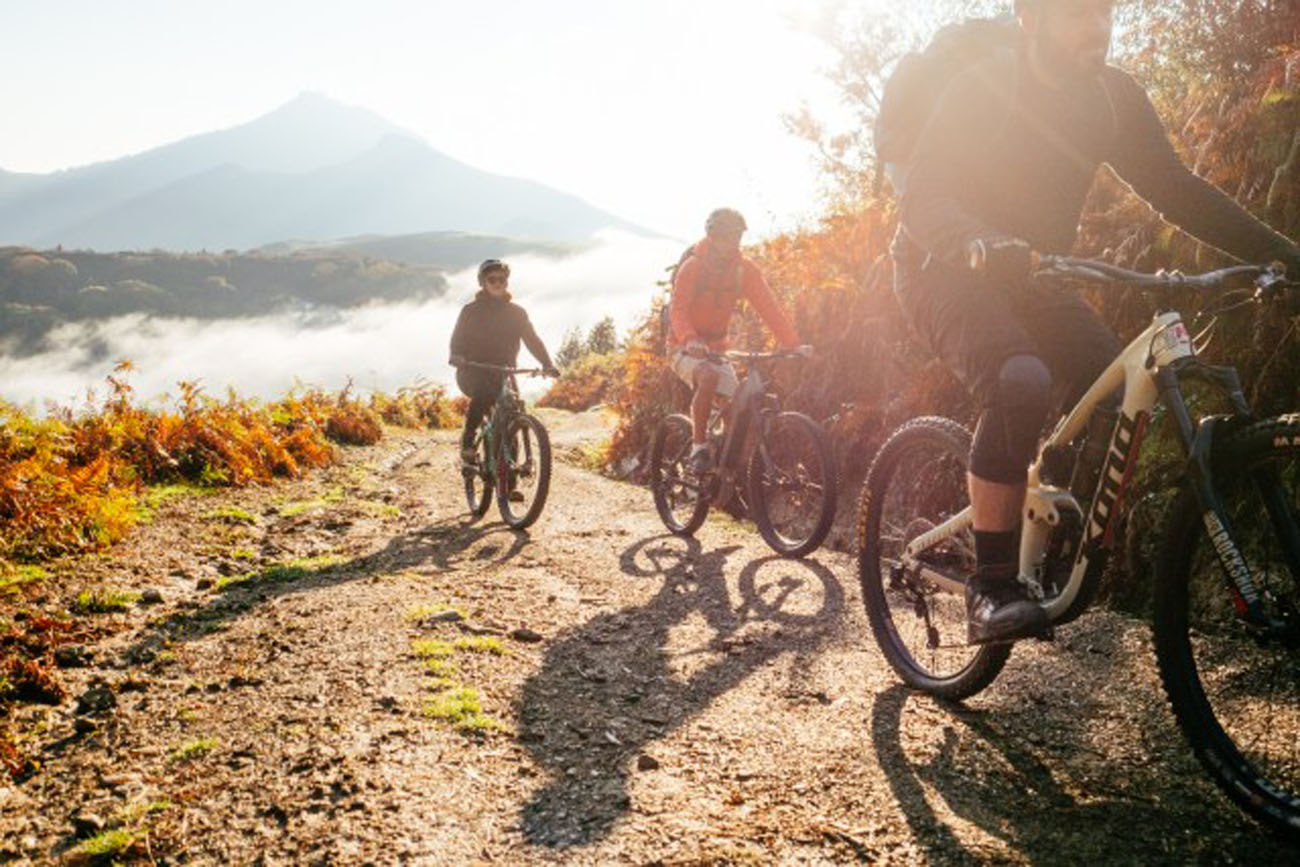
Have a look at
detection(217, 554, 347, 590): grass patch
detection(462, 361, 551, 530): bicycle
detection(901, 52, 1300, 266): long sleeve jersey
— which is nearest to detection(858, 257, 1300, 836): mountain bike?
detection(901, 52, 1300, 266): long sleeve jersey

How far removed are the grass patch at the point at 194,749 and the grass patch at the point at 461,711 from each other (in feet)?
2.82

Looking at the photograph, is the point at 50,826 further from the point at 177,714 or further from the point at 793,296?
the point at 793,296

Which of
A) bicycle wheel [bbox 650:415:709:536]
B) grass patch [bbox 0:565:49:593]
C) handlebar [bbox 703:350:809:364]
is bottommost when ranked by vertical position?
grass patch [bbox 0:565:49:593]

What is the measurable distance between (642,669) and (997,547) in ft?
6.46

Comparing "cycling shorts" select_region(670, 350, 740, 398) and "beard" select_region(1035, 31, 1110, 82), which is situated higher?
"beard" select_region(1035, 31, 1110, 82)

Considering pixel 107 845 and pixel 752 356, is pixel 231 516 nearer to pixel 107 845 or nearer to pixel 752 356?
pixel 752 356

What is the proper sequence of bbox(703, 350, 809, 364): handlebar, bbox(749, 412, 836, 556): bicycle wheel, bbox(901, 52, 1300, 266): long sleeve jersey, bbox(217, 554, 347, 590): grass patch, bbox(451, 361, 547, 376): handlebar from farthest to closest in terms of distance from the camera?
bbox(451, 361, 547, 376): handlebar → bbox(703, 350, 809, 364): handlebar → bbox(749, 412, 836, 556): bicycle wheel → bbox(217, 554, 347, 590): grass patch → bbox(901, 52, 1300, 266): long sleeve jersey

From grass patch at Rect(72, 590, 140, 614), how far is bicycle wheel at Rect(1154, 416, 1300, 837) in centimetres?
583

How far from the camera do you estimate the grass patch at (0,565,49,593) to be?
17.3 ft

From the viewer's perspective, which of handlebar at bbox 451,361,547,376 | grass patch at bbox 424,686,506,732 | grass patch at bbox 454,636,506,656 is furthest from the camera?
handlebar at bbox 451,361,547,376

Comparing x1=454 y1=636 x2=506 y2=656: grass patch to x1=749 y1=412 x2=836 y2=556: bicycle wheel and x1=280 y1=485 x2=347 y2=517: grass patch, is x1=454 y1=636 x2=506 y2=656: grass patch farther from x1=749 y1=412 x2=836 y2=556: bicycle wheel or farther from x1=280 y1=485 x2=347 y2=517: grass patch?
x1=280 y1=485 x2=347 y2=517: grass patch

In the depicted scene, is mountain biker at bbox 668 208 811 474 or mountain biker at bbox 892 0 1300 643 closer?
mountain biker at bbox 892 0 1300 643

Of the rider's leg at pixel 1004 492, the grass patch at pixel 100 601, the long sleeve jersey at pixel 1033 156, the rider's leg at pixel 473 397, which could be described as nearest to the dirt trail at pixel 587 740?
the grass patch at pixel 100 601

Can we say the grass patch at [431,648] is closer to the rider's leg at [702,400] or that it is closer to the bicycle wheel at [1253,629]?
the bicycle wheel at [1253,629]
